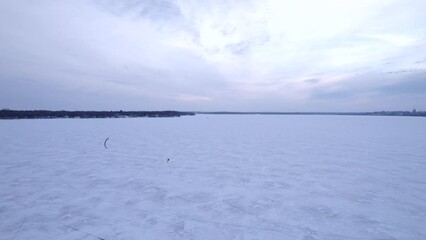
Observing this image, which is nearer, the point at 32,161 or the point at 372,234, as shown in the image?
the point at 372,234

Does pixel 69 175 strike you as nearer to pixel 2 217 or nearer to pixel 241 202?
pixel 2 217

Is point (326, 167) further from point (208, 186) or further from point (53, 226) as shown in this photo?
point (53, 226)

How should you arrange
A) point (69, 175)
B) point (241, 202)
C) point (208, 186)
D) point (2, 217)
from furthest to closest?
point (69, 175)
point (208, 186)
point (241, 202)
point (2, 217)

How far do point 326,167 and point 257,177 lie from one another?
273 centimetres

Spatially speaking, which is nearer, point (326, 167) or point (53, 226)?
point (53, 226)

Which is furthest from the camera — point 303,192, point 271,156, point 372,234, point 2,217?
point 271,156

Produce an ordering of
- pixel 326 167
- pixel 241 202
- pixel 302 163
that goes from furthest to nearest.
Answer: pixel 302 163 < pixel 326 167 < pixel 241 202

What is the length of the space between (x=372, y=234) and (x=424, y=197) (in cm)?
262

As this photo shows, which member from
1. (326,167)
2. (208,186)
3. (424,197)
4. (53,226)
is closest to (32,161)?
(53,226)

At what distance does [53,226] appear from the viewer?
411 cm

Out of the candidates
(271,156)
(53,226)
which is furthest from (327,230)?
(271,156)

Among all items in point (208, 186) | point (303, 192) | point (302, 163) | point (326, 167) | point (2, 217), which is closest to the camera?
point (2, 217)

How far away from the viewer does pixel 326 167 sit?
27.4ft

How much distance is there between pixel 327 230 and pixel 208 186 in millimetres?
2953
